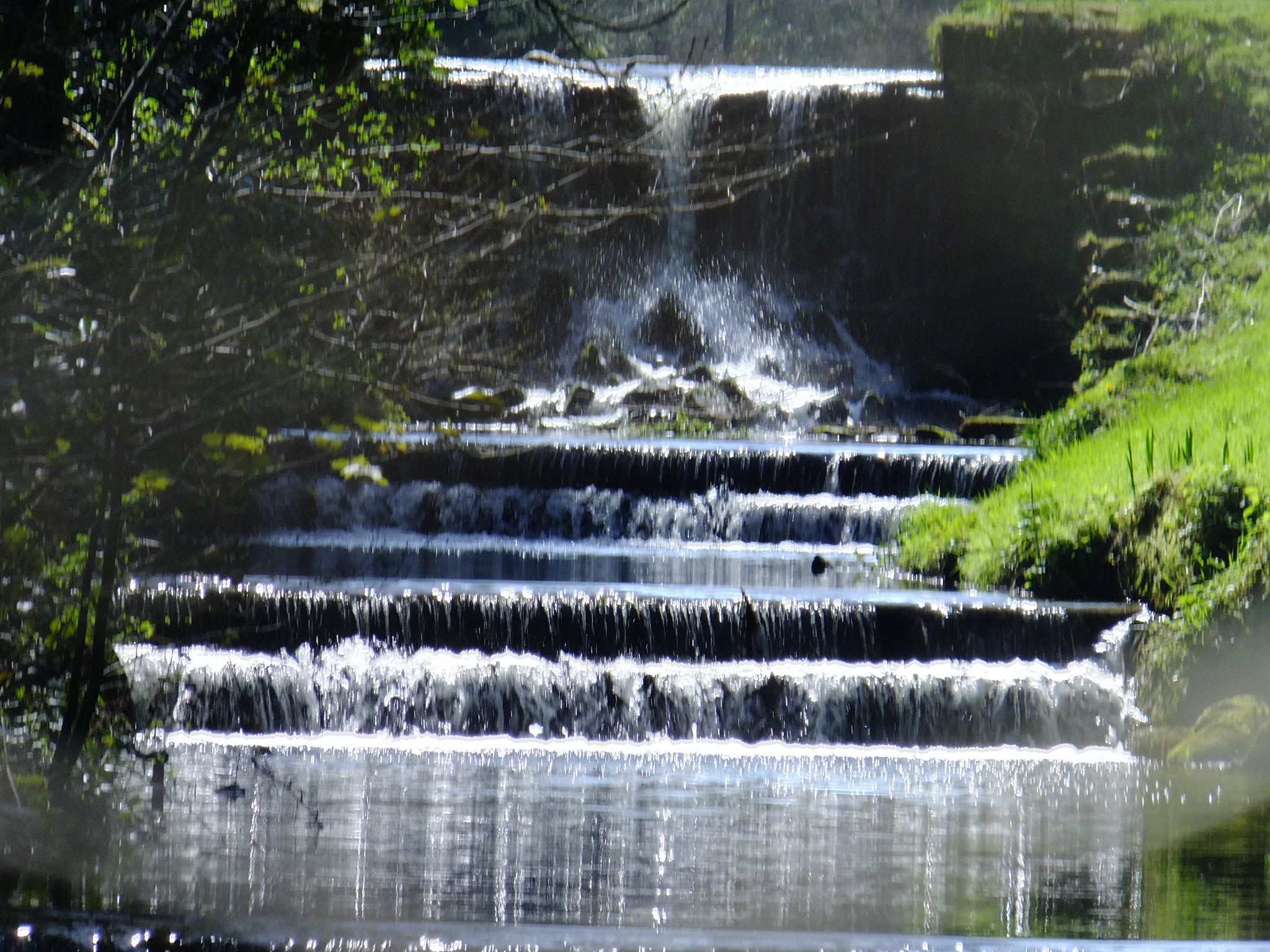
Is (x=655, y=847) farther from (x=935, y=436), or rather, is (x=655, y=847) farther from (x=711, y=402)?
(x=711, y=402)

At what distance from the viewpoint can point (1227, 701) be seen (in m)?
7.51

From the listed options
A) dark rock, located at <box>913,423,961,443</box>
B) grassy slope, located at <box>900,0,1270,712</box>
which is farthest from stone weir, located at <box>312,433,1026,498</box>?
dark rock, located at <box>913,423,961,443</box>

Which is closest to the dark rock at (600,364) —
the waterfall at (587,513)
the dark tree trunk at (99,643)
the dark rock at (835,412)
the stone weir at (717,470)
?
the dark rock at (835,412)

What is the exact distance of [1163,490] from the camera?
30.7 ft

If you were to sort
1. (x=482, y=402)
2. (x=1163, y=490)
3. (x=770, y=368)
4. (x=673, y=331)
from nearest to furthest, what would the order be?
(x=482, y=402), (x=1163, y=490), (x=770, y=368), (x=673, y=331)

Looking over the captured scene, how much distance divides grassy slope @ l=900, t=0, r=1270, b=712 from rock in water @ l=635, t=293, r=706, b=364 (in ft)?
19.1

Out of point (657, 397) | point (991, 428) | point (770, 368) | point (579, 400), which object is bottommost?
point (991, 428)

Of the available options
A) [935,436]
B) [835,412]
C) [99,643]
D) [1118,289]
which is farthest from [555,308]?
[99,643]

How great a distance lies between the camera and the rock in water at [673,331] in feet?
73.9

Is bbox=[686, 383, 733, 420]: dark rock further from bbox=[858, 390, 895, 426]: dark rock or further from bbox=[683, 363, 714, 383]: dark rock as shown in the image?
bbox=[858, 390, 895, 426]: dark rock

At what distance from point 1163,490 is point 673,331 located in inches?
548

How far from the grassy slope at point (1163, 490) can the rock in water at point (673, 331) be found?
19.1ft

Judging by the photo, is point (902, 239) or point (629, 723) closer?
point (629, 723)

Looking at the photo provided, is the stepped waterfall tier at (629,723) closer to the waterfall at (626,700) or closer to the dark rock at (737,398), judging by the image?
the waterfall at (626,700)
